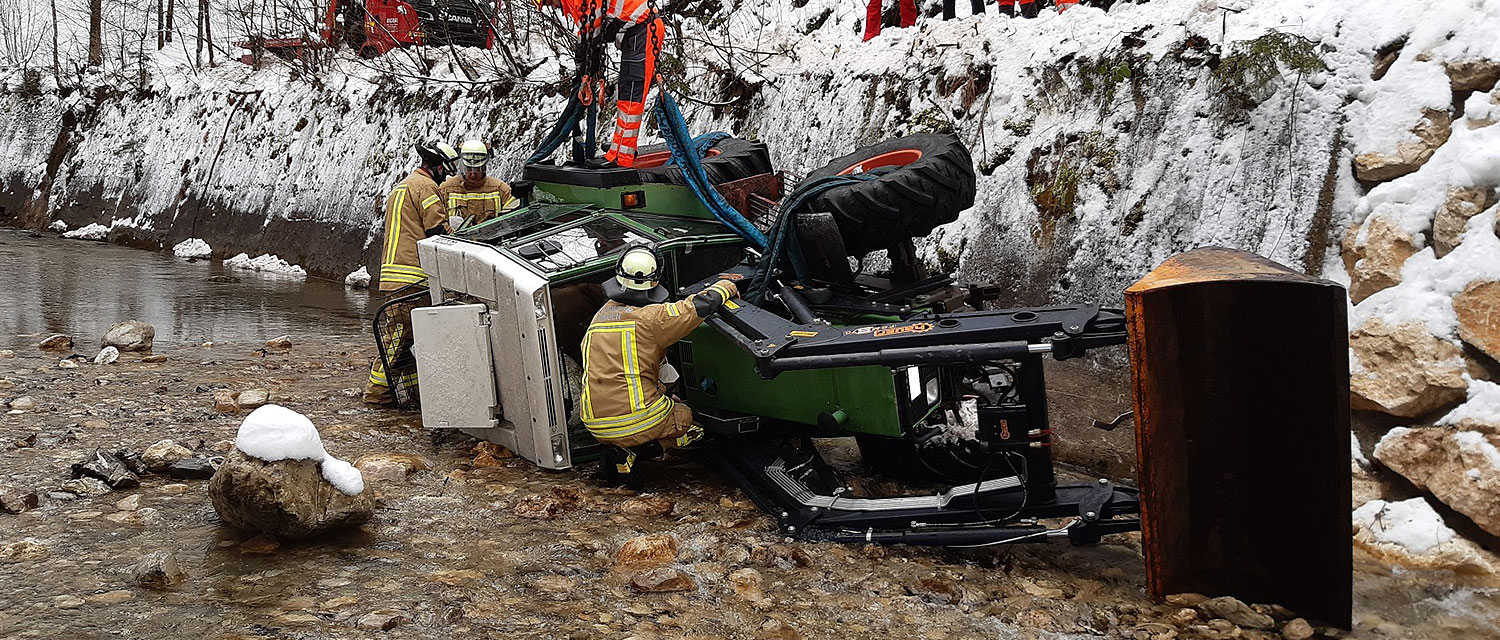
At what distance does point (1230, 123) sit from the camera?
6.35 m

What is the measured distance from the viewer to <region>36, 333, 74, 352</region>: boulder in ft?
28.0

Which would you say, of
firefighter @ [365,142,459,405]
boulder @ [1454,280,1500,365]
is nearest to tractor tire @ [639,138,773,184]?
firefighter @ [365,142,459,405]

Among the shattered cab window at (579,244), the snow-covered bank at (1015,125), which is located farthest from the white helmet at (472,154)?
the snow-covered bank at (1015,125)

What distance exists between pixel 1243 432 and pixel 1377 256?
1964 millimetres

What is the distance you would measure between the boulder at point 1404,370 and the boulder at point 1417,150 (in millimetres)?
889

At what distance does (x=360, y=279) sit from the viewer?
40.4 ft

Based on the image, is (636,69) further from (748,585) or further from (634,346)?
(748,585)

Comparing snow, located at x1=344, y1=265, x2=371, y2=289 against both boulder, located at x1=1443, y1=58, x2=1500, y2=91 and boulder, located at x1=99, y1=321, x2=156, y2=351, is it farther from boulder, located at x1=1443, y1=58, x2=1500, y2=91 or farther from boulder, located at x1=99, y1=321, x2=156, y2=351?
boulder, located at x1=1443, y1=58, x2=1500, y2=91

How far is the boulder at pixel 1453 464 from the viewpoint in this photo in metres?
4.34

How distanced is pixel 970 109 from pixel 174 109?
14528 millimetres

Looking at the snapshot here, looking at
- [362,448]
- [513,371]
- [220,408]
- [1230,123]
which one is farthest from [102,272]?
[1230,123]

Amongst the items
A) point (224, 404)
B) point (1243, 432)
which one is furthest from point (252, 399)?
point (1243, 432)

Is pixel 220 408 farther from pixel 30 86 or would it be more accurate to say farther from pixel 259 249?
pixel 30 86

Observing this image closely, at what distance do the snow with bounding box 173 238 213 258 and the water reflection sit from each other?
11.8 inches
